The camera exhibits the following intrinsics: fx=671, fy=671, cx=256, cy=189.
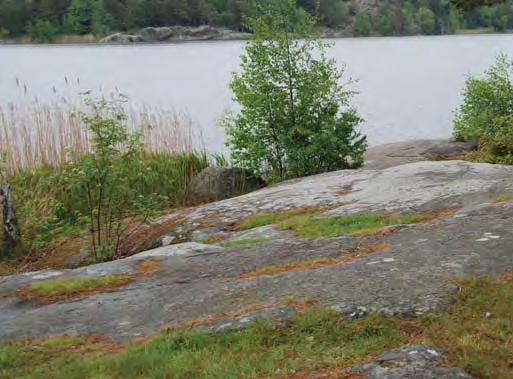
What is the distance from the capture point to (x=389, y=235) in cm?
760

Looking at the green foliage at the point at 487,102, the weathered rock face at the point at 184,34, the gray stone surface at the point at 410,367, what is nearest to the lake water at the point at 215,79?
the green foliage at the point at 487,102

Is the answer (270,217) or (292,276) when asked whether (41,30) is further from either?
(292,276)

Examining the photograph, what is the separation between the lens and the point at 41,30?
89.1 meters

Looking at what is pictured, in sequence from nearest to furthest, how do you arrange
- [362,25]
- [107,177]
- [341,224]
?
1. [341,224]
2. [107,177]
3. [362,25]

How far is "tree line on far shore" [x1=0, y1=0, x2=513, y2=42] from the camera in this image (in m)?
90.6

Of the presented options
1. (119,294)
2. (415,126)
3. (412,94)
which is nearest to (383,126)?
(415,126)

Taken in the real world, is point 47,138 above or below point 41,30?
below

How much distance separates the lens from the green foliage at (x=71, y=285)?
22.9 feet

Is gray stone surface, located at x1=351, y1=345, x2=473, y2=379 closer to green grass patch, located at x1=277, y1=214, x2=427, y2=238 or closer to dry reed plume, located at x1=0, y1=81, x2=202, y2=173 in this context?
green grass patch, located at x1=277, y1=214, x2=427, y2=238

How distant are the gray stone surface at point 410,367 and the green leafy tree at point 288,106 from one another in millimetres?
10883

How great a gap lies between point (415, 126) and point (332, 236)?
2855 centimetres

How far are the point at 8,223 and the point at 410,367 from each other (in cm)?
848

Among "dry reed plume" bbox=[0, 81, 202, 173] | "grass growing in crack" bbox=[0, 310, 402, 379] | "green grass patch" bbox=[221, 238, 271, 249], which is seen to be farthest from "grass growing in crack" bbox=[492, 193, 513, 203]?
"dry reed plume" bbox=[0, 81, 202, 173]

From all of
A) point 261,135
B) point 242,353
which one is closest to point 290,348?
point 242,353
